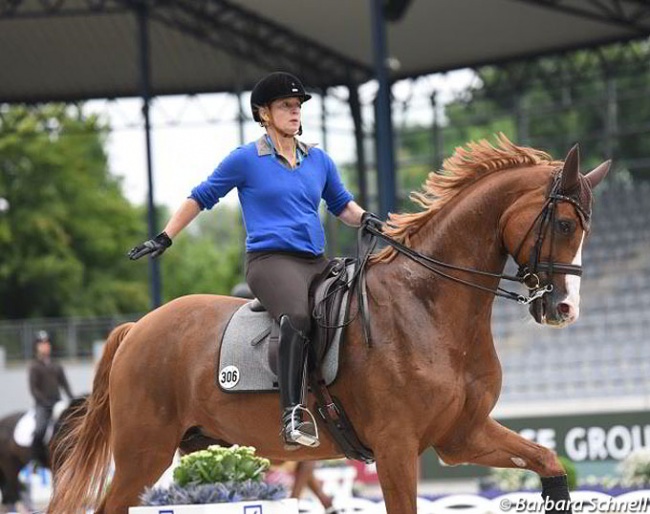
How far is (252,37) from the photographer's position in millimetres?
25859

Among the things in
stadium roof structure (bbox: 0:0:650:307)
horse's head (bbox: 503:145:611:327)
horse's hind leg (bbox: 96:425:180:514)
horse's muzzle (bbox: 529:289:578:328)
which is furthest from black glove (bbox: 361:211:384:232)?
stadium roof structure (bbox: 0:0:650:307)

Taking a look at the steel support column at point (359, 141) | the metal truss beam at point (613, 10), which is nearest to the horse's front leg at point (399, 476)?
the metal truss beam at point (613, 10)

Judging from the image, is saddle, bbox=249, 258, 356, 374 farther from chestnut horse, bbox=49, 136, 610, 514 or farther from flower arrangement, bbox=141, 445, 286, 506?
flower arrangement, bbox=141, 445, 286, 506

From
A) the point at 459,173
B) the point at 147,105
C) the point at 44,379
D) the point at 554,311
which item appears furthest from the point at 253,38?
the point at 554,311

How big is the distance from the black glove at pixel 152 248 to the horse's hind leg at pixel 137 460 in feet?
3.78

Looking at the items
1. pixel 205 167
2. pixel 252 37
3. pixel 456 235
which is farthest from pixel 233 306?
pixel 205 167

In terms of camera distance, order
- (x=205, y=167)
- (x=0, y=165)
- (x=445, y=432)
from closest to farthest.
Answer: (x=445, y=432) → (x=0, y=165) → (x=205, y=167)

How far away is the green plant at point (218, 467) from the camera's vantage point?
25.2 ft

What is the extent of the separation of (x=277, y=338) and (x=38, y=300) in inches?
1532

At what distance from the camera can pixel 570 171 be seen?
6.39m

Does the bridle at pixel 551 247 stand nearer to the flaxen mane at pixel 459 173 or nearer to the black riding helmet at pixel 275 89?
the flaxen mane at pixel 459 173

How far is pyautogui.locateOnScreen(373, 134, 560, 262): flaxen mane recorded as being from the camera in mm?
6859

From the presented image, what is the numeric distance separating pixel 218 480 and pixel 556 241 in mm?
2624

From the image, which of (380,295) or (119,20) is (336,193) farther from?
(119,20)
